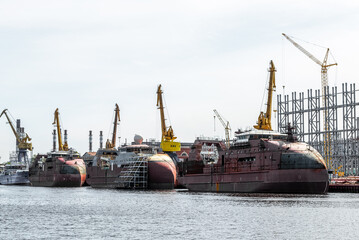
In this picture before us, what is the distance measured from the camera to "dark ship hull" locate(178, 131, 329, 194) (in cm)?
8981

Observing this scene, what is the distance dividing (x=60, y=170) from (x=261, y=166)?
278 feet

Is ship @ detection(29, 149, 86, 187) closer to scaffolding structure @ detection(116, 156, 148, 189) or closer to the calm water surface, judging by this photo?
scaffolding structure @ detection(116, 156, 148, 189)

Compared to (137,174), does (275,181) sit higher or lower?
lower

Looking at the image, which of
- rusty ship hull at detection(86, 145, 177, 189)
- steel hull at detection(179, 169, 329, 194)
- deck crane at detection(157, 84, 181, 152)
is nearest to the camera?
steel hull at detection(179, 169, 329, 194)

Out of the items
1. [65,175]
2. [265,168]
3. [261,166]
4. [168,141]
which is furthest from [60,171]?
[265,168]

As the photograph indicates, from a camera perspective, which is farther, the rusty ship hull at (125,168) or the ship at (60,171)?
the ship at (60,171)

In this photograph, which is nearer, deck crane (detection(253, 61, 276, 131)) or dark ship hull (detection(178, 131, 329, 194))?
dark ship hull (detection(178, 131, 329, 194))

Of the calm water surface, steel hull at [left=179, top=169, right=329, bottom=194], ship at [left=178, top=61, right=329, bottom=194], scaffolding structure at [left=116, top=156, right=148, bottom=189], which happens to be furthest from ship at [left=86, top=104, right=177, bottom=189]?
the calm water surface

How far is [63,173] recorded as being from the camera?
6521 inches

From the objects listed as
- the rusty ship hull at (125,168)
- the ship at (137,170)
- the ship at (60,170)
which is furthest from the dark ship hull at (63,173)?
the ship at (137,170)

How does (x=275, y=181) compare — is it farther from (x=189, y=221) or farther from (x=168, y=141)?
(x=168, y=141)

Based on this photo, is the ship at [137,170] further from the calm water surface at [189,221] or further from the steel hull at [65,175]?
the calm water surface at [189,221]

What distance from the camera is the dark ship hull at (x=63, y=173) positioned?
164875mm

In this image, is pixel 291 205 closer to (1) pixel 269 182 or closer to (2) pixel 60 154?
(1) pixel 269 182
